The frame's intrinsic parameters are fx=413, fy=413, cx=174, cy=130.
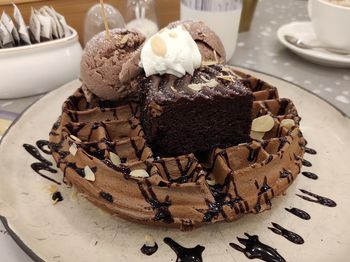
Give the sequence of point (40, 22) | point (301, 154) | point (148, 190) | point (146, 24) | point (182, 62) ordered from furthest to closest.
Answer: point (146, 24), point (40, 22), point (301, 154), point (182, 62), point (148, 190)

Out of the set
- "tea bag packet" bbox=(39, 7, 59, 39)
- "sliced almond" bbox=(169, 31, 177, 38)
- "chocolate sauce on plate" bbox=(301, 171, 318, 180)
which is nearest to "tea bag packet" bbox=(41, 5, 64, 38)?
"tea bag packet" bbox=(39, 7, 59, 39)

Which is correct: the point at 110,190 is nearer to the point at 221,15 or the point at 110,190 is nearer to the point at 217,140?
the point at 217,140

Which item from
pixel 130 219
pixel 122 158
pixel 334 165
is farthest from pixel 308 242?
pixel 122 158

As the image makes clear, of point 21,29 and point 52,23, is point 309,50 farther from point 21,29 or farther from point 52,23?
point 21,29

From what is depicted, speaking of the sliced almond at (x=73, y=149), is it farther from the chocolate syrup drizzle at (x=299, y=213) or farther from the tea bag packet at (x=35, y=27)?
the tea bag packet at (x=35, y=27)

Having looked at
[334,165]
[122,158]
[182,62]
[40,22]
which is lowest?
[334,165]

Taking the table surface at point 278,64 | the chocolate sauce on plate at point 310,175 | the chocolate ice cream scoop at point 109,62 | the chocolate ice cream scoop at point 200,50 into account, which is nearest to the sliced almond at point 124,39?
the chocolate ice cream scoop at point 109,62

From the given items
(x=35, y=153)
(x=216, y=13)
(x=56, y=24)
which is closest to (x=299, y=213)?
(x=35, y=153)
